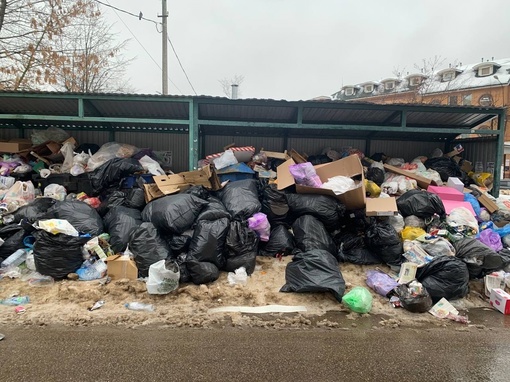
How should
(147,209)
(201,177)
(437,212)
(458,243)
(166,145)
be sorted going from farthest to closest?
(166,145), (201,177), (437,212), (147,209), (458,243)

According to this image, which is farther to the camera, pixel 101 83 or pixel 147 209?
pixel 101 83

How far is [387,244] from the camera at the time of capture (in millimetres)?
3768

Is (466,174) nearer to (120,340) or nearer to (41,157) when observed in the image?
(120,340)

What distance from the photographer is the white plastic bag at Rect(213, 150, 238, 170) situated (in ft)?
17.3

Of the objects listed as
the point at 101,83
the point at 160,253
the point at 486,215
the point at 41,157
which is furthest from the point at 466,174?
the point at 101,83

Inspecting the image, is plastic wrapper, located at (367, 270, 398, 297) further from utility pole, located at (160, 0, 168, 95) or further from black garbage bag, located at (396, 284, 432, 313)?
utility pole, located at (160, 0, 168, 95)

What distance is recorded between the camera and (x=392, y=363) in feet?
7.09

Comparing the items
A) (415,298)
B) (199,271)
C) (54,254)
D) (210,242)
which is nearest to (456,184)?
(415,298)

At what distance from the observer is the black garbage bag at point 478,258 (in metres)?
3.43

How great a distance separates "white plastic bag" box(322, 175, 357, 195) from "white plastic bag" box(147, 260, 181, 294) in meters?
2.38

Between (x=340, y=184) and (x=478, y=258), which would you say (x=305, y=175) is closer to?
(x=340, y=184)

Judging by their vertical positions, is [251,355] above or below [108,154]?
below

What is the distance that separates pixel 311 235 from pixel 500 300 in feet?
6.65

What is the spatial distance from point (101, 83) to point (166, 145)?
32.5 ft
